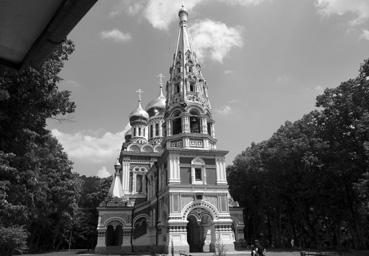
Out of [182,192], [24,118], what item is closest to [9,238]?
[24,118]

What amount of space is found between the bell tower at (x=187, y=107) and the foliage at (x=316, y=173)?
851 centimetres

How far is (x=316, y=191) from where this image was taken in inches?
1201

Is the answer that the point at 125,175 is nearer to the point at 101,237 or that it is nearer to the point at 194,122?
the point at 101,237

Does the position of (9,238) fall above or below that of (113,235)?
below

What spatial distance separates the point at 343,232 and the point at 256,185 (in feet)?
46.5

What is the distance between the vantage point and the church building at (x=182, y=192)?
2728cm

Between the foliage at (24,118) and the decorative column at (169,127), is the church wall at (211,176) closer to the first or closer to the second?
the decorative column at (169,127)

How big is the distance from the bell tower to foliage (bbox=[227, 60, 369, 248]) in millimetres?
8510

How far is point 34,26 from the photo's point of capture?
2096mm


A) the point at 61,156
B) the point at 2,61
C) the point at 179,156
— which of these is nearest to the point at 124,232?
the point at 61,156

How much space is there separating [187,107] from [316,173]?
12708 mm

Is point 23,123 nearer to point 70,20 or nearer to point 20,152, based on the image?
point 20,152

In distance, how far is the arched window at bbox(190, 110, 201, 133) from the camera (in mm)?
31047

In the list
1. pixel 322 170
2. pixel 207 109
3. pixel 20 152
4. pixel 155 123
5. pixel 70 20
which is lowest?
pixel 70 20
